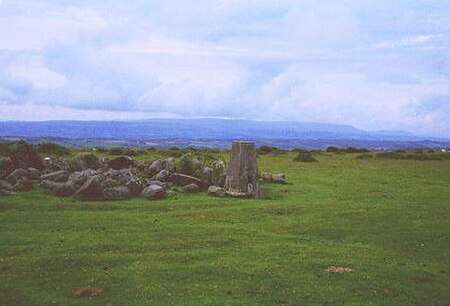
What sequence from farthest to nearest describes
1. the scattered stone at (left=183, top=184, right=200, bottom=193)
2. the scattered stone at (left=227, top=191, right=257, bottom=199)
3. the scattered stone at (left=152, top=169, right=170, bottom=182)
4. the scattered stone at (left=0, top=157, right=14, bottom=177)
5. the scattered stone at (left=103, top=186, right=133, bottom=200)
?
the scattered stone at (left=152, top=169, right=170, bottom=182) → the scattered stone at (left=0, top=157, right=14, bottom=177) → the scattered stone at (left=183, top=184, right=200, bottom=193) → the scattered stone at (left=227, top=191, right=257, bottom=199) → the scattered stone at (left=103, top=186, right=133, bottom=200)

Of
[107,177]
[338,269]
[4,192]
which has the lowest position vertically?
[338,269]

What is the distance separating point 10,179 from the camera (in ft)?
145

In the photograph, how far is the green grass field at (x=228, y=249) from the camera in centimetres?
2073

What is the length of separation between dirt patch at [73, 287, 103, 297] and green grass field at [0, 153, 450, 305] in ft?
0.61

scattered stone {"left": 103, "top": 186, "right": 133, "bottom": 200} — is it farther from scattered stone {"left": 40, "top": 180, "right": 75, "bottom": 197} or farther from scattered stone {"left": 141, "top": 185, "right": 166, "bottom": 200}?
scattered stone {"left": 40, "top": 180, "right": 75, "bottom": 197}

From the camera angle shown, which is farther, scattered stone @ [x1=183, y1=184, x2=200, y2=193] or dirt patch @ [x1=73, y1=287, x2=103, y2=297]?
scattered stone @ [x1=183, y1=184, x2=200, y2=193]

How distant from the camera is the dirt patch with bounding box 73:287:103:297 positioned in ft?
66.6

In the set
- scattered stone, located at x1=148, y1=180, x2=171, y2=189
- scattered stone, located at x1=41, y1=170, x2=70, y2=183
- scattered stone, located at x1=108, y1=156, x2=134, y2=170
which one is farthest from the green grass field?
scattered stone, located at x1=108, y1=156, x2=134, y2=170

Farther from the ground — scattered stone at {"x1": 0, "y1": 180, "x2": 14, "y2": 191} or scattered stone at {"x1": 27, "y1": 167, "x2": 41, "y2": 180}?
scattered stone at {"x1": 27, "y1": 167, "x2": 41, "y2": 180}

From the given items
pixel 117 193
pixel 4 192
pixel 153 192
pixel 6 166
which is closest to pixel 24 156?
pixel 6 166

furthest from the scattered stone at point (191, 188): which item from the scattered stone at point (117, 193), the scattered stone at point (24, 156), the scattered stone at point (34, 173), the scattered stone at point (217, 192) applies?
the scattered stone at point (24, 156)

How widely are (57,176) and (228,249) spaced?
2183 cm

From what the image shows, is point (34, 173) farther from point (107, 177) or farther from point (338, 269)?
point (338, 269)

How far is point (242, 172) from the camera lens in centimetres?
4269
